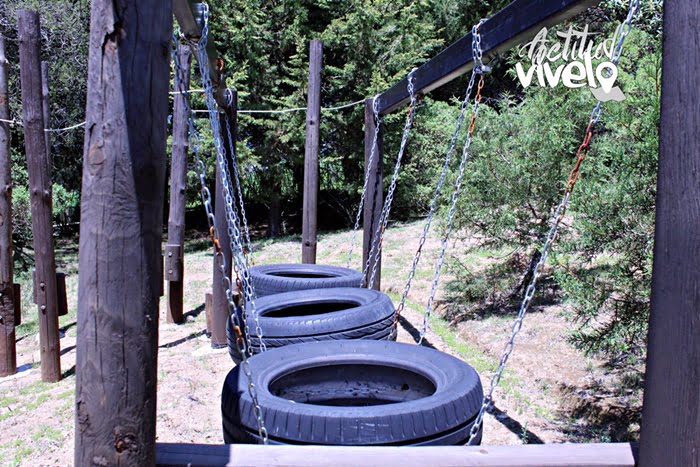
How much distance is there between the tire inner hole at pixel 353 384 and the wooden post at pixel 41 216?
136 inches

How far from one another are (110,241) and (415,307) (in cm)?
575

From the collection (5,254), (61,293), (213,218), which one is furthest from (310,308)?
(5,254)

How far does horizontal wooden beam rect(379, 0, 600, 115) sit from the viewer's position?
2659 millimetres

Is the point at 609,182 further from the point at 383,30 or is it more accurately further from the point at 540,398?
the point at 383,30

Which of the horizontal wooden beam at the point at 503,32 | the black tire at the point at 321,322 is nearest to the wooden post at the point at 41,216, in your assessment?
the black tire at the point at 321,322

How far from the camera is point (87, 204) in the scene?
56.2 inches

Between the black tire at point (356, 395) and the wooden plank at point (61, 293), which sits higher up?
the black tire at point (356, 395)

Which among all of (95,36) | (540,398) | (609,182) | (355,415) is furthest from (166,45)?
(540,398)

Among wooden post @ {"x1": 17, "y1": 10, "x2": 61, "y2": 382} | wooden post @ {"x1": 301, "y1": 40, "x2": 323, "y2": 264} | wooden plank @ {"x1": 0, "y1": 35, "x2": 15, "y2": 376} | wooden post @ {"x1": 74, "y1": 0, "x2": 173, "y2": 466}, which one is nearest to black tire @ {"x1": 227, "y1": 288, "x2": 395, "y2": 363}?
wooden post @ {"x1": 301, "y1": 40, "x2": 323, "y2": 264}

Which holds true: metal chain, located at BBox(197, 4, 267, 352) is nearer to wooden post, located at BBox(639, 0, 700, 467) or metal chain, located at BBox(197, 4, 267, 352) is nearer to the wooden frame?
the wooden frame

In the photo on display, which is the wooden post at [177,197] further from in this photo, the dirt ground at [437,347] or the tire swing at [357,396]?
the tire swing at [357,396]

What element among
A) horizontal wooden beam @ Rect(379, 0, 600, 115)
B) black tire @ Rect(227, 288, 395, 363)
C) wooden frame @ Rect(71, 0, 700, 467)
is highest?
horizontal wooden beam @ Rect(379, 0, 600, 115)

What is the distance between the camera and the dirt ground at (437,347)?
3.83 metres

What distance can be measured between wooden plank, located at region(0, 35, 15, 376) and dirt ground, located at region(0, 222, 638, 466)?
0.24 metres
